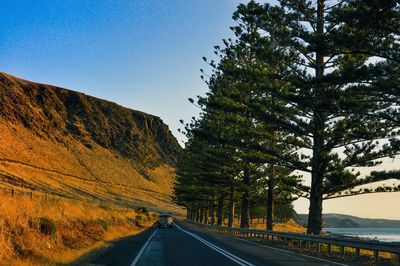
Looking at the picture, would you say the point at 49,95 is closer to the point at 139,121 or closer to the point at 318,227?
the point at 139,121

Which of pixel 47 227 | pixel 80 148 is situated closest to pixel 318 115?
pixel 47 227

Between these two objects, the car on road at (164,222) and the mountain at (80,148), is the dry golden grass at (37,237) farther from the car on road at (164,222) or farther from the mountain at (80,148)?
the mountain at (80,148)

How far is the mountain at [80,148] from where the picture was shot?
342 ft

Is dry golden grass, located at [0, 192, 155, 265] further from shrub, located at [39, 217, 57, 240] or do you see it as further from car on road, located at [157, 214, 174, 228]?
car on road, located at [157, 214, 174, 228]

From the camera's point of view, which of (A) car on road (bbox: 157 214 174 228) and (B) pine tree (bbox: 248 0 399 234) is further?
(A) car on road (bbox: 157 214 174 228)

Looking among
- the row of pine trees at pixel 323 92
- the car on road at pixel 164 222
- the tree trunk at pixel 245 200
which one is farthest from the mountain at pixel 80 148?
the row of pine trees at pixel 323 92

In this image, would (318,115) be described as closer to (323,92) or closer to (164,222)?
(323,92)

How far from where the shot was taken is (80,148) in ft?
450

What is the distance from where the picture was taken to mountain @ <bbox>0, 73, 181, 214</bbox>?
104 meters

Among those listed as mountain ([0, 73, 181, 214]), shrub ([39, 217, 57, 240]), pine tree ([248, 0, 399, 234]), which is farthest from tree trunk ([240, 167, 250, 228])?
mountain ([0, 73, 181, 214])

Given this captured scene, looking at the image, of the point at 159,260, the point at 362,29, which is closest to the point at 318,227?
the point at 362,29

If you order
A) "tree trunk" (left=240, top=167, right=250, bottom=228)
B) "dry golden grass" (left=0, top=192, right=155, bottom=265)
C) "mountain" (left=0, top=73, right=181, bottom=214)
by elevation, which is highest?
"mountain" (left=0, top=73, right=181, bottom=214)

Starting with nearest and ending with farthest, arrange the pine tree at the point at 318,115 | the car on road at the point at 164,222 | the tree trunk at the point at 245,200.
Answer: the pine tree at the point at 318,115 → the tree trunk at the point at 245,200 → the car on road at the point at 164,222

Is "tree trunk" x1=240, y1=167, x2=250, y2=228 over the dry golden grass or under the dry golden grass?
over
